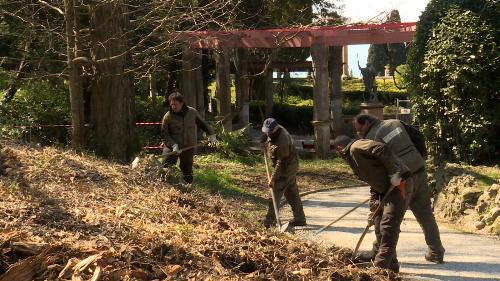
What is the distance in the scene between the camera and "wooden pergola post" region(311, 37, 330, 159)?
17.6 meters

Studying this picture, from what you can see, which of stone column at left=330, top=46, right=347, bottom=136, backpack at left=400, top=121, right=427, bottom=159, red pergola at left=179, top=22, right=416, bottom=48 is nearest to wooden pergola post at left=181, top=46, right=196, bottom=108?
red pergola at left=179, top=22, right=416, bottom=48

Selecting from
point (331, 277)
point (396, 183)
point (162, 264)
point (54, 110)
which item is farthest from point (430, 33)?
point (54, 110)

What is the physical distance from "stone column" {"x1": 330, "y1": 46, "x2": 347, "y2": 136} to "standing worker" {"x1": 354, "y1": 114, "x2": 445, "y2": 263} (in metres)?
13.4

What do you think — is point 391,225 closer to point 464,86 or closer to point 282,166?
point 282,166

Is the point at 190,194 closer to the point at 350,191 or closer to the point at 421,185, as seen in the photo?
the point at 421,185

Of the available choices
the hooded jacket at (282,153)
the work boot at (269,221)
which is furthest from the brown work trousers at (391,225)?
the work boot at (269,221)

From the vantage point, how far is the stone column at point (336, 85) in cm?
2073

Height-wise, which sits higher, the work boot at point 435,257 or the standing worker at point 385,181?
the standing worker at point 385,181

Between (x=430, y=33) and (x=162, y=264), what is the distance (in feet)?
24.7

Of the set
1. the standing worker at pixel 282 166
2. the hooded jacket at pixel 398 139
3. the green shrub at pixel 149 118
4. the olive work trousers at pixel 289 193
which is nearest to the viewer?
the hooded jacket at pixel 398 139

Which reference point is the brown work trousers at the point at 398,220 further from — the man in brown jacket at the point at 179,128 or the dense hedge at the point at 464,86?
the man in brown jacket at the point at 179,128

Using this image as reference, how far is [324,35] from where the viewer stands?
17.1 metres

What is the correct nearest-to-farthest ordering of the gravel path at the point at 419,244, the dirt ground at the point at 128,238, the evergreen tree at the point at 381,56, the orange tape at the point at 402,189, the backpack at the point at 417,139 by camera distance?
the dirt ground at the point at 128,238 → the orange tape at the point at 402,189 → the gravel path at the point at 419,244 → the backpack at the point at 417,139 → the evergreen tree at the point at 381,56

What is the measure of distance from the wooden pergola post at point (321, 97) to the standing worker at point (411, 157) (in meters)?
10.4
